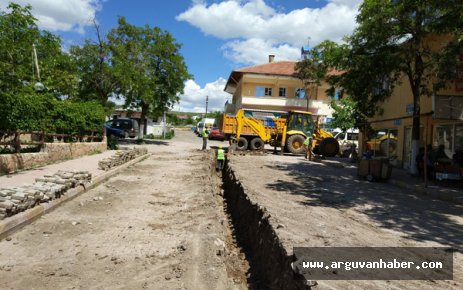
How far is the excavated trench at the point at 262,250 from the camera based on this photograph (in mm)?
4906

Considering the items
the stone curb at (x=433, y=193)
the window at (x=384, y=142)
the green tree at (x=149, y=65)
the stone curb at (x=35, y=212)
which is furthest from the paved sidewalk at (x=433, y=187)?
the green tree at (x=149, y=65)

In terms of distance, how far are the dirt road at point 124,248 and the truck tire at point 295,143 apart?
1502 centimetres

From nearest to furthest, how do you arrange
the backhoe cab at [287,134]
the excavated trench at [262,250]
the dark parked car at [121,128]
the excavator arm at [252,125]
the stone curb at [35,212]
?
the excavated trench at [262,250] < the stone curb at [35,212] < the backhoe cab at [287,134] < the excavator arm at [252,125] < the dark parked car at [121,128]

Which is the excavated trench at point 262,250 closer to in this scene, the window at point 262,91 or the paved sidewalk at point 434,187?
the paved sidewalk at point 434,187

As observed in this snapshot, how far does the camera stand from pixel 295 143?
1007 inches

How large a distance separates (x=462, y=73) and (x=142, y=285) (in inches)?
560

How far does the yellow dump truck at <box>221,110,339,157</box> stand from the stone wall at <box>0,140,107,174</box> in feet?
27.5

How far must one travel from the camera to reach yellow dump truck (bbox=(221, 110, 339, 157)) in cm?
2572

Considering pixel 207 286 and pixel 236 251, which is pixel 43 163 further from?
pixel 207 286

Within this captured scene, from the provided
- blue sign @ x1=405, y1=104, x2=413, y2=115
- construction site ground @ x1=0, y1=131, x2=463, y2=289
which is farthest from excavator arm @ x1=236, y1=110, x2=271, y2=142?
construction site ground @ x1=0, y1=131, x2=463, y2=289

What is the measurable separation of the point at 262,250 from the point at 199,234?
5.12 ft

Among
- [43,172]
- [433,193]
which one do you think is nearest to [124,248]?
[43,172]

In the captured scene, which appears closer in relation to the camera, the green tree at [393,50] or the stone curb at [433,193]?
the stone curb at [433,193]

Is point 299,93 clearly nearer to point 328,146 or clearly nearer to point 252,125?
point 252,125
